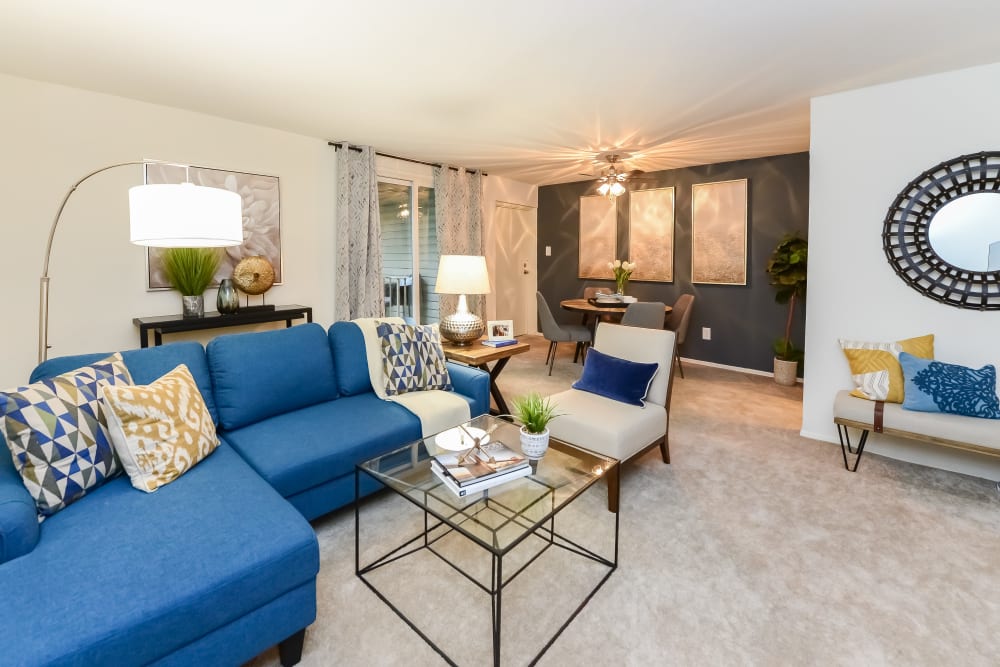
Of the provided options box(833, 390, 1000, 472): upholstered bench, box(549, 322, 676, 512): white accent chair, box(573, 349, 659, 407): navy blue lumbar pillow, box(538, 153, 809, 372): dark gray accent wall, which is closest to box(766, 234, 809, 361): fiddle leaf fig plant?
box(538, 153, 809, 372): dark gray accent wall

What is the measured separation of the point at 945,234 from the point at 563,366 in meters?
3.37

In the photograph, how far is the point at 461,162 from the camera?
18.0 feet

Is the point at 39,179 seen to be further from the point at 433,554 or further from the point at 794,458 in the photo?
the point at 794,458

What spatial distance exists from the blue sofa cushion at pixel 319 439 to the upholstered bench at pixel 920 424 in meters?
2.51

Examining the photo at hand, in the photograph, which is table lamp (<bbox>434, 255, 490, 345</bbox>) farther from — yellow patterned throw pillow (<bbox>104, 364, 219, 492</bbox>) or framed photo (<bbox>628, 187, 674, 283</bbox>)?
framed photo (<bbox>628, 187, 674, 283</bbox>)

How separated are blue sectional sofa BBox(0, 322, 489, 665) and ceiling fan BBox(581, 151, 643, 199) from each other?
345cm

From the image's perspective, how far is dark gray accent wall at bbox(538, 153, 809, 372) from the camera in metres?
4.90

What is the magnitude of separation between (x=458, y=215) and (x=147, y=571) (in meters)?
4.99

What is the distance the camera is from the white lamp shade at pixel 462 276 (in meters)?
3.28

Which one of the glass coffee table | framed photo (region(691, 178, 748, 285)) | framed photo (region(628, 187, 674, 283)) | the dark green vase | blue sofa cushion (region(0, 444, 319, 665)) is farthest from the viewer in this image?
framed photo (region(628, 187, 674, 283))

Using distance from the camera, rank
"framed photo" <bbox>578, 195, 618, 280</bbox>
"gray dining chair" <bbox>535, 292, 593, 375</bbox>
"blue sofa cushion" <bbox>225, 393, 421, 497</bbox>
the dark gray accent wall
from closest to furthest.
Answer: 1. "blue sofa cushion" <bbox>225, 393, 421, 497</bbox>
2. the dark gray accent wall
3. "gray dining chair" <bbox>535, 292, 593, 375</bbox>
4. "framed photo" <bbox>578, 195, 618, 280</bbox>

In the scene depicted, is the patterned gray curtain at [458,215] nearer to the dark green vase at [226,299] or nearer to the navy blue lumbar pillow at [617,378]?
the dark green vase at [226,299]

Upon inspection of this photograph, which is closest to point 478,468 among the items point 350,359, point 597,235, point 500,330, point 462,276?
point 350,359

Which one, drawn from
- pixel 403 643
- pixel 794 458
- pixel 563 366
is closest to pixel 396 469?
pixel 403 643
